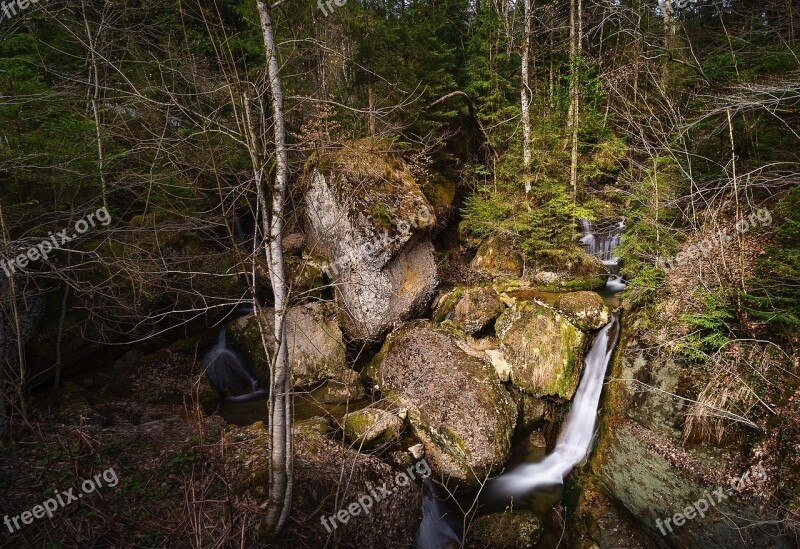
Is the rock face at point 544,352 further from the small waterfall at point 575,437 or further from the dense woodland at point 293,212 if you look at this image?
the dense woodland at point 293,212

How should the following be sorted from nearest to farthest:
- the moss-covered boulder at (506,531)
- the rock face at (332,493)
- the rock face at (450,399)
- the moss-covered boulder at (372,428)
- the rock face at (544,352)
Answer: the rock face at (332,493), the moss-covered boulder at (506,531), the moss-covered boulder at (372,428), the rock face at (450,399), the rock face at (544,352)

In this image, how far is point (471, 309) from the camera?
855 cm

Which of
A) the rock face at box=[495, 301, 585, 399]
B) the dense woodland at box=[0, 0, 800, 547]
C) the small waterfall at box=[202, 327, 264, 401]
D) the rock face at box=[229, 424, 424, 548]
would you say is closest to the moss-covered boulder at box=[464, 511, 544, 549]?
the dense woodland at box=[0, 0, 800, 547]

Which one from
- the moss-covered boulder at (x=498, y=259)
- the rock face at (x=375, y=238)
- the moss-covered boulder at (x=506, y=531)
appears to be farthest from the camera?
the moss-covered boulder at (x=498, y=259)

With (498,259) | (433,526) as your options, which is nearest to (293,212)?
(433,526)

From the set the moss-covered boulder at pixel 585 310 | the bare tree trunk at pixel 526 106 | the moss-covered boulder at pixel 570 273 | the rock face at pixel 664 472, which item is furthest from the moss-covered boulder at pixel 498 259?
the rock face at pixel 664 472

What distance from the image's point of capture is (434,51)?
10.6m

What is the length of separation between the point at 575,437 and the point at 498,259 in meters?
5.22

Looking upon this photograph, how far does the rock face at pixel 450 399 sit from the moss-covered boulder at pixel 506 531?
2.14 feet

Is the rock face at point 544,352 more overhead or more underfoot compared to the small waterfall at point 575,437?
more overhead

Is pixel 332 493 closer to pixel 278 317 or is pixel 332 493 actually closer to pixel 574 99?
pixel 278 317

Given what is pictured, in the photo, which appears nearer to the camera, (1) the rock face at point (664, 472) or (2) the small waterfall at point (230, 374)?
(1) the rock face at point (664, 472)

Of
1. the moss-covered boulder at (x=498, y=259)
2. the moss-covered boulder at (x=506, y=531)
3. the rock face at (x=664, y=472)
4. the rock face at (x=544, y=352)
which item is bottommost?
the moss-covered boulder at (x=506, y=531)

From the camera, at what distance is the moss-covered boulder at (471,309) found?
331 inches
